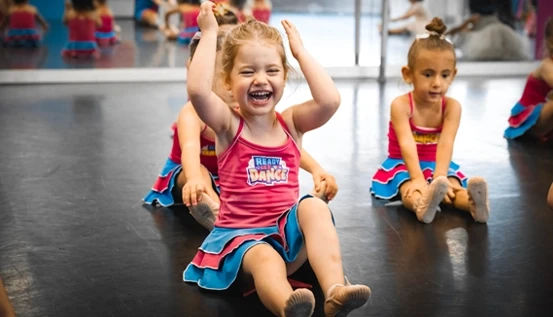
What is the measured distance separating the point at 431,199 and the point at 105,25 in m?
4.45

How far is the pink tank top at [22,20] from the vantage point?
6.42 metres

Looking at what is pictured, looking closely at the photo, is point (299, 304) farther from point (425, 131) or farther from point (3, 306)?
point (425, 131)

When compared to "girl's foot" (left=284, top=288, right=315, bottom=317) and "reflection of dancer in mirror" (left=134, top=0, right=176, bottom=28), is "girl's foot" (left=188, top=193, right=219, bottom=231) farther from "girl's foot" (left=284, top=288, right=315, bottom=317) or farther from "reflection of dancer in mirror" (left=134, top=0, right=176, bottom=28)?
"reflection of dancer in mirror" (left=134, top=0, right=176, bottom=28)

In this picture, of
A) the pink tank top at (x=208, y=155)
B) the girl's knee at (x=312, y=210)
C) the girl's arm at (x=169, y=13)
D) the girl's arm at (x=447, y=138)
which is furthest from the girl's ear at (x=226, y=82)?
the girl's arm at (x=169, y=13)

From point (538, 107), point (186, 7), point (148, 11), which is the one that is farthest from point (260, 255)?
point (148, 11)

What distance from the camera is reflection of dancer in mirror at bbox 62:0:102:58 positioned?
650 cm

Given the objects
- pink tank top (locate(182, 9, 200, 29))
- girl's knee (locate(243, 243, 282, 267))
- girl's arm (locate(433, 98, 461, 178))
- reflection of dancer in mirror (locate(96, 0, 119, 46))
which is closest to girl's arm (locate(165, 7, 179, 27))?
pink tank top (locate(182, 9, 200, 29))

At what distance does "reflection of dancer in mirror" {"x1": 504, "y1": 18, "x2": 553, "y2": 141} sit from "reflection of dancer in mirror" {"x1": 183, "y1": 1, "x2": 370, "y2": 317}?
2108 mm

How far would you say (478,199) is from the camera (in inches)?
111

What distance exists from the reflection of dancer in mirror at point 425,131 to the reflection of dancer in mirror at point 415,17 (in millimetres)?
3423

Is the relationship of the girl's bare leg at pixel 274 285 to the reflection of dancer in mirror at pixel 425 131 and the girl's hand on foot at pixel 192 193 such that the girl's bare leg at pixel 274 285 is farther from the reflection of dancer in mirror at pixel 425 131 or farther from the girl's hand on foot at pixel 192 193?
the reflection of dancer in mirror at pixel 425 131

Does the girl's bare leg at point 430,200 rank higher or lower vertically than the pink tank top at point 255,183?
lower

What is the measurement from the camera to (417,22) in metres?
6.60

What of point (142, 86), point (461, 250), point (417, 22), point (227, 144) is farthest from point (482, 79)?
point (227, 144)
